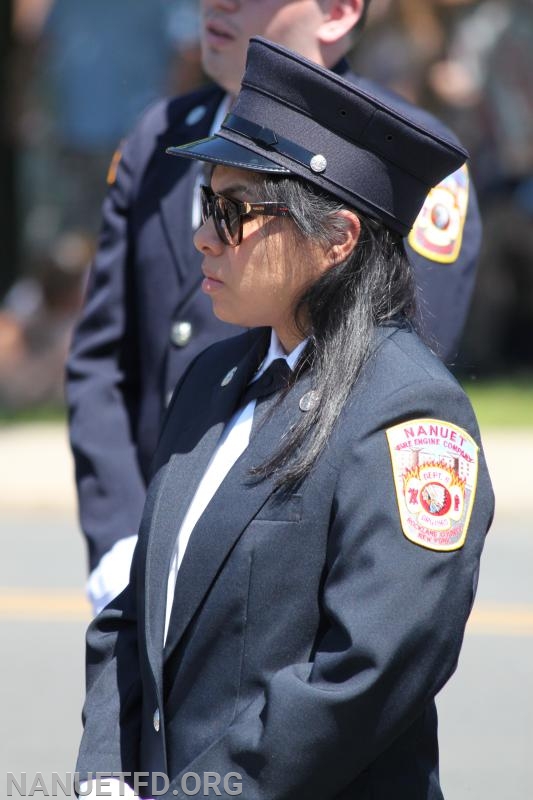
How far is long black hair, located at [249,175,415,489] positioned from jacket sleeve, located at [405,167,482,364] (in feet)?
2.16

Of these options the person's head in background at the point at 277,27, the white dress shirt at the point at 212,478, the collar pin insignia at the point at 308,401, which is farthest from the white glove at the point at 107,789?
the person's head in background at the point at 277,27

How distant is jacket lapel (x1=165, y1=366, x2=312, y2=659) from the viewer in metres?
2.16

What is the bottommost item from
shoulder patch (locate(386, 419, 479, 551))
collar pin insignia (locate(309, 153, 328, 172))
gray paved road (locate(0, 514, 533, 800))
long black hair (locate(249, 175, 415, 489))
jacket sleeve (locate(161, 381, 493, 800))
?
gray paved road (locate(0, 514, 533, 800))

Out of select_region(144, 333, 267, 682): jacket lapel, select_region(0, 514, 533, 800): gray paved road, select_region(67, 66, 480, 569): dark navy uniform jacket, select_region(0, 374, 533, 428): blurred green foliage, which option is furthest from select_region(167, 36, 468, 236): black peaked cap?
select_region(0, 374, 533, 428): blurred green foliage

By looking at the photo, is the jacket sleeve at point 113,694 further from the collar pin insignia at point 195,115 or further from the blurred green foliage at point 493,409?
the blurred green foliage at point 493,409

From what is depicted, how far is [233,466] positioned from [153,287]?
3.74ft

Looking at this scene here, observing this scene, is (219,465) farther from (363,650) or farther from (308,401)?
(363,650)

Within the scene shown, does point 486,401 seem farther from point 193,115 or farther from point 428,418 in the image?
point 428,418

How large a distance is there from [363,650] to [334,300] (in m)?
0.55

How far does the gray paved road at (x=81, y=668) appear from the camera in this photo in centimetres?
450

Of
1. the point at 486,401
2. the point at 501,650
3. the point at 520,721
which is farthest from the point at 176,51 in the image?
the point at 520,721

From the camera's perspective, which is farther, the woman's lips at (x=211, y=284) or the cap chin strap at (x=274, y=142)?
the woman's lips at (x=211, y=284)

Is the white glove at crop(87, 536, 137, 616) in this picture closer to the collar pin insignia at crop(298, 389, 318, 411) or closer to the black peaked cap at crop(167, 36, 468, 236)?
the collar pin insignia at crop(298, 389, 318, 411)

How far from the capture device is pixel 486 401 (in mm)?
9891
